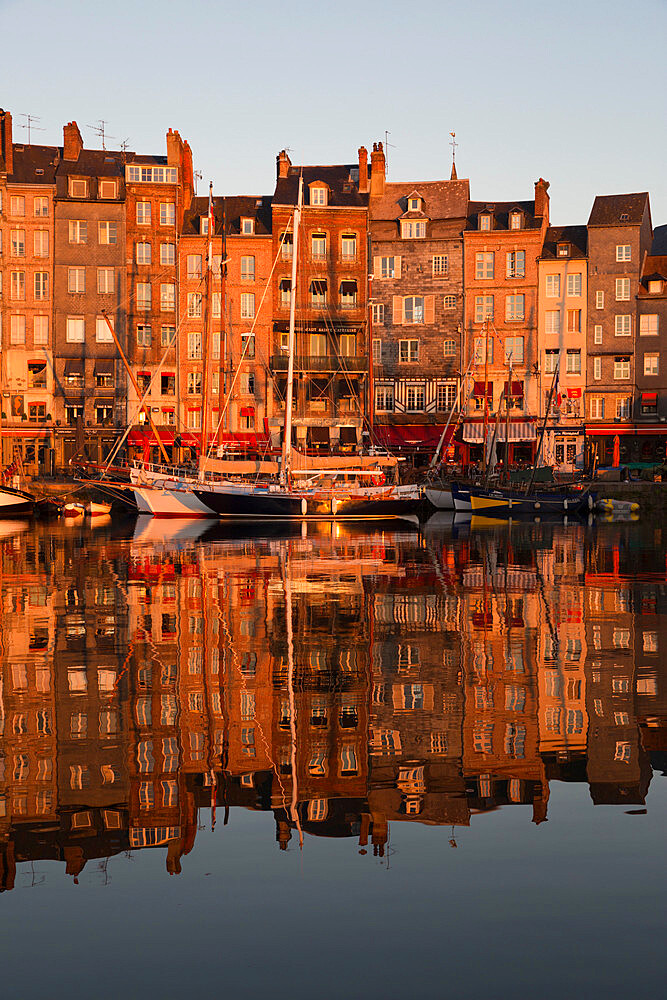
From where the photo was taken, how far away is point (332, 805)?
27.1 ft

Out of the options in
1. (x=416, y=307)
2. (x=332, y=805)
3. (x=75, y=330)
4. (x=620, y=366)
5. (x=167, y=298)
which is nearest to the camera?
(x=332, y=805)

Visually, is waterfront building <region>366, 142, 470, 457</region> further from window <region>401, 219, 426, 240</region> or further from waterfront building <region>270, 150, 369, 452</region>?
waterfront building <region>270, 150, 369, 452</region>

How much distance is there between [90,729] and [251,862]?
12.4ft

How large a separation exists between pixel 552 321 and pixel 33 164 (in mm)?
37031

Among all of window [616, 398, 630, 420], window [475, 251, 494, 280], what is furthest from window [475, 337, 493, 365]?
window [616, 398, 630, 420]

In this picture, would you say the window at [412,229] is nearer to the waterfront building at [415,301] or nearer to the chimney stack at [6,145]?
the waterfront building at [415,301]

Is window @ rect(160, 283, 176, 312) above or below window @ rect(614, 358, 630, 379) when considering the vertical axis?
above

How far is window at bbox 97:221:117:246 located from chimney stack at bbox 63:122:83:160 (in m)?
5.82

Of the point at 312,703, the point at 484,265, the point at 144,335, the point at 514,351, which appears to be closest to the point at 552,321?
the point at 514,351

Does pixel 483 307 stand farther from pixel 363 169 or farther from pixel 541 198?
pixel 363 169

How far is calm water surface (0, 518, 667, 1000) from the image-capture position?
591cm

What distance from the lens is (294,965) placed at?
19.2 feet

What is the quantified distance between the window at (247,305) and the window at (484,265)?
1544 cm

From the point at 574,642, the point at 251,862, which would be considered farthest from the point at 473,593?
the point at 251,862
